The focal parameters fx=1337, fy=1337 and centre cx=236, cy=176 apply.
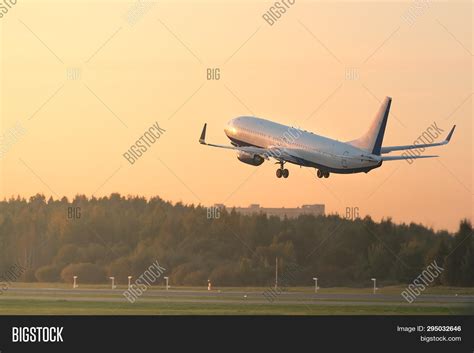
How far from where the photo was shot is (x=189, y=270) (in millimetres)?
116688

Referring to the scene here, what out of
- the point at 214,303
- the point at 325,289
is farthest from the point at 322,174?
the point at 214,303

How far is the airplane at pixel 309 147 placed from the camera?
351ft

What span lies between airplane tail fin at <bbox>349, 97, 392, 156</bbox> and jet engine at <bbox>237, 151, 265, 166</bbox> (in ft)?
28.7

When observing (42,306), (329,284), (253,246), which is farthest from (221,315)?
(253,246)

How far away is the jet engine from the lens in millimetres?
113750

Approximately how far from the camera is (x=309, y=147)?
365ft

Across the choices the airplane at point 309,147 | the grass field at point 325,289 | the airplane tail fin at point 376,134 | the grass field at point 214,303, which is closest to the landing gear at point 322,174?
the airplane at point 309,147

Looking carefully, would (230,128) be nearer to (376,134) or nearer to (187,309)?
(376,134)

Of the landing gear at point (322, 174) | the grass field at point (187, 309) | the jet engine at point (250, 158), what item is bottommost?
the grass field at point (187, 309)

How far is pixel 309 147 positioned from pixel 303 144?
871mm

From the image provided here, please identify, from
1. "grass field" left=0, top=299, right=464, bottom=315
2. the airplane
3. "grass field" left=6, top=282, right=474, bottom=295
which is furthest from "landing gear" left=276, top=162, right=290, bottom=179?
"grass field" left=0, top=299, right=464, bottom=315

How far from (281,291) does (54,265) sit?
89.0 ft

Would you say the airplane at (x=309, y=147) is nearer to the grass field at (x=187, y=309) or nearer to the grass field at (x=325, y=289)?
the grass field at (x=325, y=289)

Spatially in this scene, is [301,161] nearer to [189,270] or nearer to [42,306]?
[189,270]
